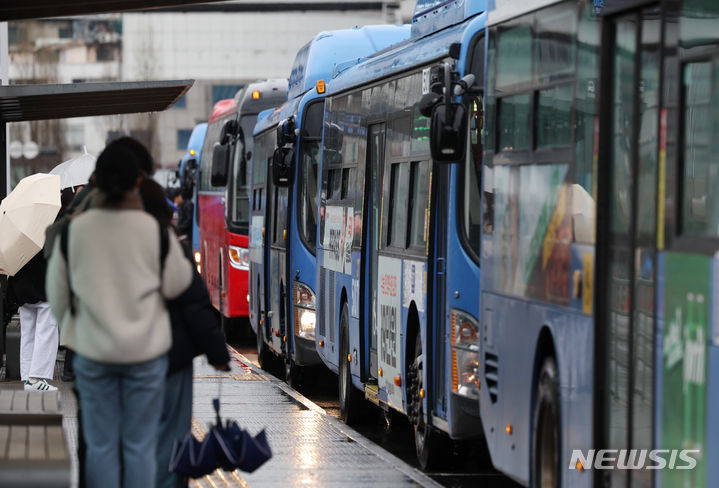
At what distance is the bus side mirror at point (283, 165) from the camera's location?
18.0 m

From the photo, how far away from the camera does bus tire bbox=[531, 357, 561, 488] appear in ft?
25.8

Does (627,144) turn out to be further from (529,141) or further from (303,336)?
(303,336)

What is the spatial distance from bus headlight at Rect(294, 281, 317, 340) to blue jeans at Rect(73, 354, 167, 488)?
956cm

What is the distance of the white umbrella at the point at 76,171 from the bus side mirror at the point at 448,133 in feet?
17.0

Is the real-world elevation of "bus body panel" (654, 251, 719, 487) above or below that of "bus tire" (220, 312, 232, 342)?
above

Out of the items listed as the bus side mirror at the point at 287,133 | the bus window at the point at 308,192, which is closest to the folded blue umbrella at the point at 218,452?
the bus window at the point at 308,192

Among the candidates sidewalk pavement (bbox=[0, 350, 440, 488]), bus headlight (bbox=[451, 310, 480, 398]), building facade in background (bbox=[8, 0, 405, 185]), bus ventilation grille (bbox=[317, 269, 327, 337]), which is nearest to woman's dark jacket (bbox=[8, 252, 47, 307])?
sidewalk pavement (bbox=[0, 350, 440, 488])

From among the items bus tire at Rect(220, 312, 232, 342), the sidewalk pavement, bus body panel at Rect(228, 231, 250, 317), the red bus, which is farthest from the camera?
bus tire at Rect(220, 312, 232, 342)

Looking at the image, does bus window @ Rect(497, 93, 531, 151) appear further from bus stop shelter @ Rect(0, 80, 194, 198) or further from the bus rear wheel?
the bus rear wheel

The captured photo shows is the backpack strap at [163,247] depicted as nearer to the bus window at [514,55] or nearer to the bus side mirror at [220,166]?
the bus window at [514,55]

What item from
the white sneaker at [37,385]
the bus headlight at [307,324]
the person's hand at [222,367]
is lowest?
the white sneaker at [37,385]

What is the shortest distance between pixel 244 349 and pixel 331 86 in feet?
30.5

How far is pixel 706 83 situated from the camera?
7492 mm

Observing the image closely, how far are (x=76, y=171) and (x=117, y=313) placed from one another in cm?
811
